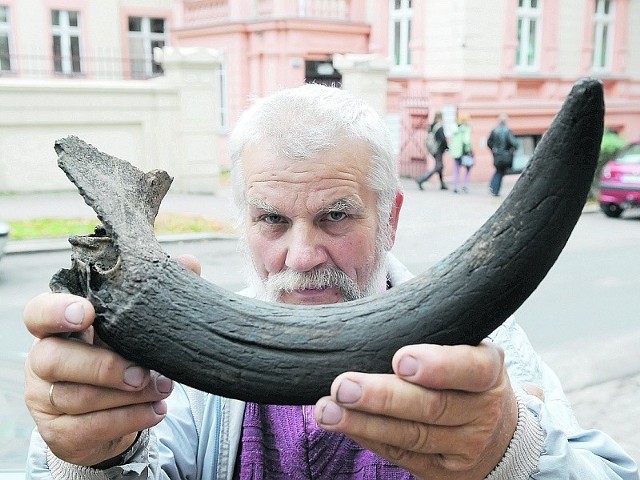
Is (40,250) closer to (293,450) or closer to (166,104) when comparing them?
(166,104)

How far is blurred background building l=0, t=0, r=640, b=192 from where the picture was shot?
14.0 m

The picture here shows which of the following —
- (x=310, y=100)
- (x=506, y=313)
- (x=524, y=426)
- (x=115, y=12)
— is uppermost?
(x=115, y=12)

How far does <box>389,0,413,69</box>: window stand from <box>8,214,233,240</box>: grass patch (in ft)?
34.2

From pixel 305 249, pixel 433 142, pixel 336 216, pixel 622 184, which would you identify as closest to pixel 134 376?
pixel 305 249

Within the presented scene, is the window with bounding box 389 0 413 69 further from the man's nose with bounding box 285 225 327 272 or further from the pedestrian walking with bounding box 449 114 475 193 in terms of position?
the man's nose with bounding box 285 225 327 272

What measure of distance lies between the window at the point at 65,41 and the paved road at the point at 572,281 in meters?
12.3

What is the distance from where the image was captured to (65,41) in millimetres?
25109

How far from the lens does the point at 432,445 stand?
1190 millimetres

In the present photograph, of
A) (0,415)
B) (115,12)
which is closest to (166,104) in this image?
(0,415)

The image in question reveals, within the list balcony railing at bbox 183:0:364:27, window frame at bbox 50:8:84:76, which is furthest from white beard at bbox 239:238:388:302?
window frame at bbox 50:8:84:76

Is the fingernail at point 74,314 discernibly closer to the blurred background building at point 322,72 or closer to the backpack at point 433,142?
the blurred background building at point 322,72

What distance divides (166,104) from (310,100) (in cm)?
1348

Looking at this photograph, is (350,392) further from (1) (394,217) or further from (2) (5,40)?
(2) (5,40)

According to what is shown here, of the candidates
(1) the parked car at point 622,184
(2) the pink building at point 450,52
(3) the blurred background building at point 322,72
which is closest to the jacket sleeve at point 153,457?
(3) the blurred background building at point 322,72
